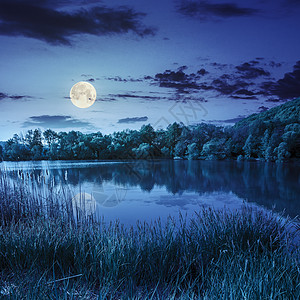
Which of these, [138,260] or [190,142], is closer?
[138,260]

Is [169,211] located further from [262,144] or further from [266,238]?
[262,144]

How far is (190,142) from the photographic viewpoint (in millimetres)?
50250

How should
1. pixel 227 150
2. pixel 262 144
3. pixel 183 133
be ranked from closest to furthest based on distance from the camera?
Result: 1. pixel 262 144
2. pixel 227 150
3. pixel 183 133

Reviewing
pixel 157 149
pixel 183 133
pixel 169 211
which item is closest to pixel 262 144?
pixel 183 133

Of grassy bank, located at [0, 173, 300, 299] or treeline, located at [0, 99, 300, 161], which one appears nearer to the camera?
grassy bank, located at [0, 173, 300, 299]

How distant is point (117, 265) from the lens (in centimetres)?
335

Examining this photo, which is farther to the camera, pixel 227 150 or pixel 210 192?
pixel 227 150

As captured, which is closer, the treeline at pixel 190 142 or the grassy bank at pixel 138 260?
the grassy bank at pixel 138 260

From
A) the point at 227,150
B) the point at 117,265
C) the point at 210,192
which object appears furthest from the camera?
the point at 227,150

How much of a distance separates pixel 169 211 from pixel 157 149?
43740 mm

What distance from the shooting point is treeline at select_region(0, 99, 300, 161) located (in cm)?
3700

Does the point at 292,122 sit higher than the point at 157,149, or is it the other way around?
the point at 292,122

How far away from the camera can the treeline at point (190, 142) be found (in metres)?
37.0

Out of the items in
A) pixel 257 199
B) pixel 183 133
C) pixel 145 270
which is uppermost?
pixel 183 133
